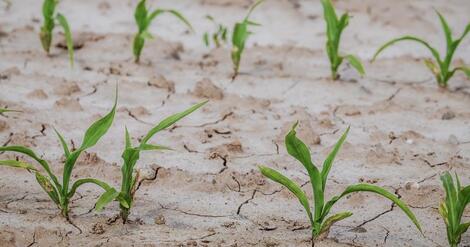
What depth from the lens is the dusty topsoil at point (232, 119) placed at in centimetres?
215

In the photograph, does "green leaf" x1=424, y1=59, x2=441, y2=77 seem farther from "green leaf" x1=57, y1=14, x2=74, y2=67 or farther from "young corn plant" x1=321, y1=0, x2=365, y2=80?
"green leaf" x1=57, y1=14, x2=74, y2=67

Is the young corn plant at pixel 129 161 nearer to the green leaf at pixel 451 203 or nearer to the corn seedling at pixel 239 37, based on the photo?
the green leaf at pixel 451 203

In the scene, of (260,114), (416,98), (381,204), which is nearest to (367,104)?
(416,98)

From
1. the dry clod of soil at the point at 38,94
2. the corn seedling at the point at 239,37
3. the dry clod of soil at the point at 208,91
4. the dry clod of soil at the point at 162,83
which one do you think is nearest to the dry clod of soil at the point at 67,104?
the dry clod of soil at the point at 38,94

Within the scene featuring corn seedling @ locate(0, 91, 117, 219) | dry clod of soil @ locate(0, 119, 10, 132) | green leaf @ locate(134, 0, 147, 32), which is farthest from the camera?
green leaf @ locate(134, 0, 147, 32)

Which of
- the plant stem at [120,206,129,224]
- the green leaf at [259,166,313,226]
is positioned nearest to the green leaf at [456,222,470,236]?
the green leaf at [259,166,313,226]

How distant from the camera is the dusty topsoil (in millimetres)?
2147

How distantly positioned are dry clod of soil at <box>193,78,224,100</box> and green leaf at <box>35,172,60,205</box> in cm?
130

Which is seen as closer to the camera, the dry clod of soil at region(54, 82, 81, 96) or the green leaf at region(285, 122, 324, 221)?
the green leaf at region(285, 122, 324, 221)

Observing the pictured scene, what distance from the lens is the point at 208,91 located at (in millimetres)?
3262

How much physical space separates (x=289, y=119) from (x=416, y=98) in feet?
2.52

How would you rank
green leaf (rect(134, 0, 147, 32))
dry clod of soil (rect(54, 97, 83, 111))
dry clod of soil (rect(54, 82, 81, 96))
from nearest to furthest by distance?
dry clod of soil (rect(54, 97, 83, 111)) → dry clod of soil (rect(54, 82, 81, 96)) → green leaf (rect(134, 0, 147, 32))

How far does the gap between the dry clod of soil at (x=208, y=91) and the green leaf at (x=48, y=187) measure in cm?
130

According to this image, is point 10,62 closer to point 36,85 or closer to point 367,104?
point 36,85
